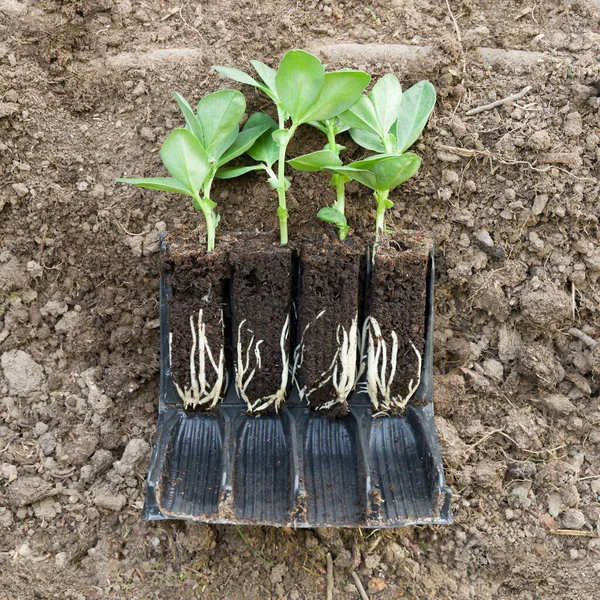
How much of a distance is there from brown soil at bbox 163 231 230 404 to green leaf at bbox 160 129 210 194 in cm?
14

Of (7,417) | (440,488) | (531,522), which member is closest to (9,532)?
(7,417)

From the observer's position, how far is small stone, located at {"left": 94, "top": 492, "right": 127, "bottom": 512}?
61.4 inches

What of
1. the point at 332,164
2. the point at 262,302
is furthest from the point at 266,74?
the point at 262,302

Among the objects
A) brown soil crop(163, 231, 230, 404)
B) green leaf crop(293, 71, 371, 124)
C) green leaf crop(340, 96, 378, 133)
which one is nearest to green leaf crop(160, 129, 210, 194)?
brown soil crop(163, 231, 230, 404)

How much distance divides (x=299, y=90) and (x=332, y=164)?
0.19m

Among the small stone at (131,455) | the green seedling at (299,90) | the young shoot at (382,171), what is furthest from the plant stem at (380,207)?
the small stone at (131,455)

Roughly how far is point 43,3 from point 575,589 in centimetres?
209

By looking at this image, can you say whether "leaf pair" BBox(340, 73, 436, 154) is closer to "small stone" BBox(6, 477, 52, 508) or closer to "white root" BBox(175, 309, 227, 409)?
"white root" BBox(175, 309, 227, 409)

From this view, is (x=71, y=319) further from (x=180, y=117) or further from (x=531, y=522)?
(x=531, y=522)

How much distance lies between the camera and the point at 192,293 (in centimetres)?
151

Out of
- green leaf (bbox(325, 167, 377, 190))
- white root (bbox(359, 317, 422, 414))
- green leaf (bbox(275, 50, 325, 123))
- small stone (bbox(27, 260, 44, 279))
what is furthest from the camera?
small stone (bbox(27, 260, 44, 279))

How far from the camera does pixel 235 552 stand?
1556 mm

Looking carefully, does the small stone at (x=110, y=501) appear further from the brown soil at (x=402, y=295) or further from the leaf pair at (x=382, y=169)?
the leaf pair at (x=382, y=169)

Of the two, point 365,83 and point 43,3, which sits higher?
point 43,3
